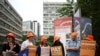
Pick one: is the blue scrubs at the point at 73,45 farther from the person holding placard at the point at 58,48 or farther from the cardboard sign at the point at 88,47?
the cardboard sign at the point at 88,47

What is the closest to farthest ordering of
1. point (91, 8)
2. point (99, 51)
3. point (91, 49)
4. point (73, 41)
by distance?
1. point (91, 49)
2. point (73, 41)
3. point (99, 51)
4. point (91, 8)

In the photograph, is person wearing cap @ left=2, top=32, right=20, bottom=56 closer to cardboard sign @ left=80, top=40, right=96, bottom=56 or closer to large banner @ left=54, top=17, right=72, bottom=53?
cardboard sign @ left=80, top=40, right=96, bottom=56

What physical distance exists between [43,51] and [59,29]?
23.0 feet

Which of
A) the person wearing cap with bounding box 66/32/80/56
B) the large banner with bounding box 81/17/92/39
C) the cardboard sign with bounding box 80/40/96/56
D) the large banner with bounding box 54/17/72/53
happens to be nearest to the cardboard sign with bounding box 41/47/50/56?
the person wearing cap with bounding box 66/32/80/56

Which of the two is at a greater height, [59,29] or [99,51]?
[59,29]

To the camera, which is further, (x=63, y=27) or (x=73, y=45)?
(x=63, y=27)

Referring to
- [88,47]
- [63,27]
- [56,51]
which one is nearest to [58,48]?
[56,51]

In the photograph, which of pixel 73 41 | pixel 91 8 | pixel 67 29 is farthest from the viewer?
pixel 91 8

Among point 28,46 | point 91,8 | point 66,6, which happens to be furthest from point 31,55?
point 66,6

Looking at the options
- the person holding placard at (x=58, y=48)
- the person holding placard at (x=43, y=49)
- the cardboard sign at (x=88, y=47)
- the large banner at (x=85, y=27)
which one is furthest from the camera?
the large banner at (x=85, y=27)

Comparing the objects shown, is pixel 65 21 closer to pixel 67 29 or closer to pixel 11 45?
pixel 67 29

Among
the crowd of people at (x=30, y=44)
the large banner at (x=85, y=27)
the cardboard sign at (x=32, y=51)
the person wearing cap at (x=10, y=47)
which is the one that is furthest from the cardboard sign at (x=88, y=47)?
the large banner at (x=85, y=27)

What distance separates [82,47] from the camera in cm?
1232

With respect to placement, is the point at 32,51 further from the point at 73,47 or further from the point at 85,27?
the point at 85,27
